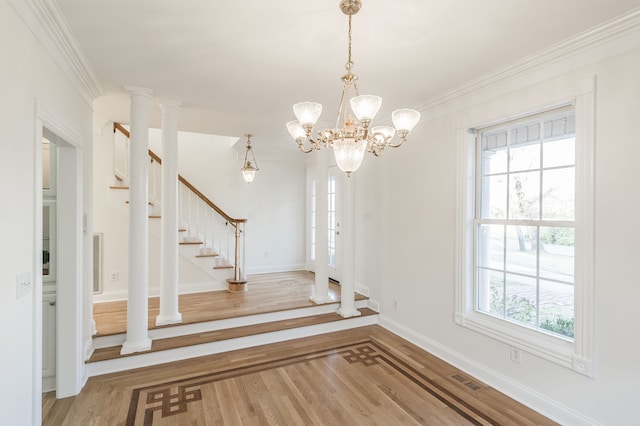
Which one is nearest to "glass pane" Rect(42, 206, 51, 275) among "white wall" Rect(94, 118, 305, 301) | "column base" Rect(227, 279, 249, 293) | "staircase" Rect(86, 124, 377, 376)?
"staircase" Rect(86, 124, 377, 376)

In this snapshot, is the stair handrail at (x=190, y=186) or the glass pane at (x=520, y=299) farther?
the stair handrail at (x=190, y=186)

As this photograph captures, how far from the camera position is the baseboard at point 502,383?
2275 mm

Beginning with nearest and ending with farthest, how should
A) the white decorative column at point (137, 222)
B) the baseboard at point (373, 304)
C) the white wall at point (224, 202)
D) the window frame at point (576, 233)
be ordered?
the window frame at point (576, 233)
the white decorative column at point (137, 222)
the baseboard at point (373, 304)
the white wall at point (224, 202)

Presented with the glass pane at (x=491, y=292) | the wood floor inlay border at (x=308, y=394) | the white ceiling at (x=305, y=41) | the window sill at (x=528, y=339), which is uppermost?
the white ceiling at (x=305, y=41)

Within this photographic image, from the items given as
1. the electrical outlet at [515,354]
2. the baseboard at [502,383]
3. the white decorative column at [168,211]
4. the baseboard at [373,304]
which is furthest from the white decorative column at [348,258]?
the white decorative column at [168,211]

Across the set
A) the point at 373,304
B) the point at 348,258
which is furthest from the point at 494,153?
the point at 373,304

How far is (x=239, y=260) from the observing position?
18.6 ft

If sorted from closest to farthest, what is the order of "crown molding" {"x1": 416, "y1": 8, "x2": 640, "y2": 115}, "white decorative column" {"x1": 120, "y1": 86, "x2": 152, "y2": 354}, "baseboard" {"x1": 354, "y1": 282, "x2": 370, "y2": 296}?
"crown molding" {"x1": 416, "y1": 8, "x2": 640, "y2": 115} < "white decorative column" {"x1": 120, "y1": 86, "x2": 152, "y2": 354} < "baseboard" {"x1": 354, "y1": 282, "x2": 370, "y2": 296}

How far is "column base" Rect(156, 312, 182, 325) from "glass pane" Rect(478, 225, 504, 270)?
327 centimetres

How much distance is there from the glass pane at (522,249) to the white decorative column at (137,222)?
350 centimetres

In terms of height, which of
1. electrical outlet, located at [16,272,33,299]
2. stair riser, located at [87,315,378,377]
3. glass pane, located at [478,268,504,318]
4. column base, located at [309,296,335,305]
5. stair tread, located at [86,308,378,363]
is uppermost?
electrical outlet, located at [16,272,33,299]

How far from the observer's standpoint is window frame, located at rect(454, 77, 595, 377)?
85.6 inches

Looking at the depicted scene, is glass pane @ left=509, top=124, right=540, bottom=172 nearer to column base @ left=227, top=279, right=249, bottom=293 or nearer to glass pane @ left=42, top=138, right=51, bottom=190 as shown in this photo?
column base @ left=227, top=279, right=249, bottom=293

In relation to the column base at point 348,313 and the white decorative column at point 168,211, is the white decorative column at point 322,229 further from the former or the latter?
the white decorative column at point 168,211
